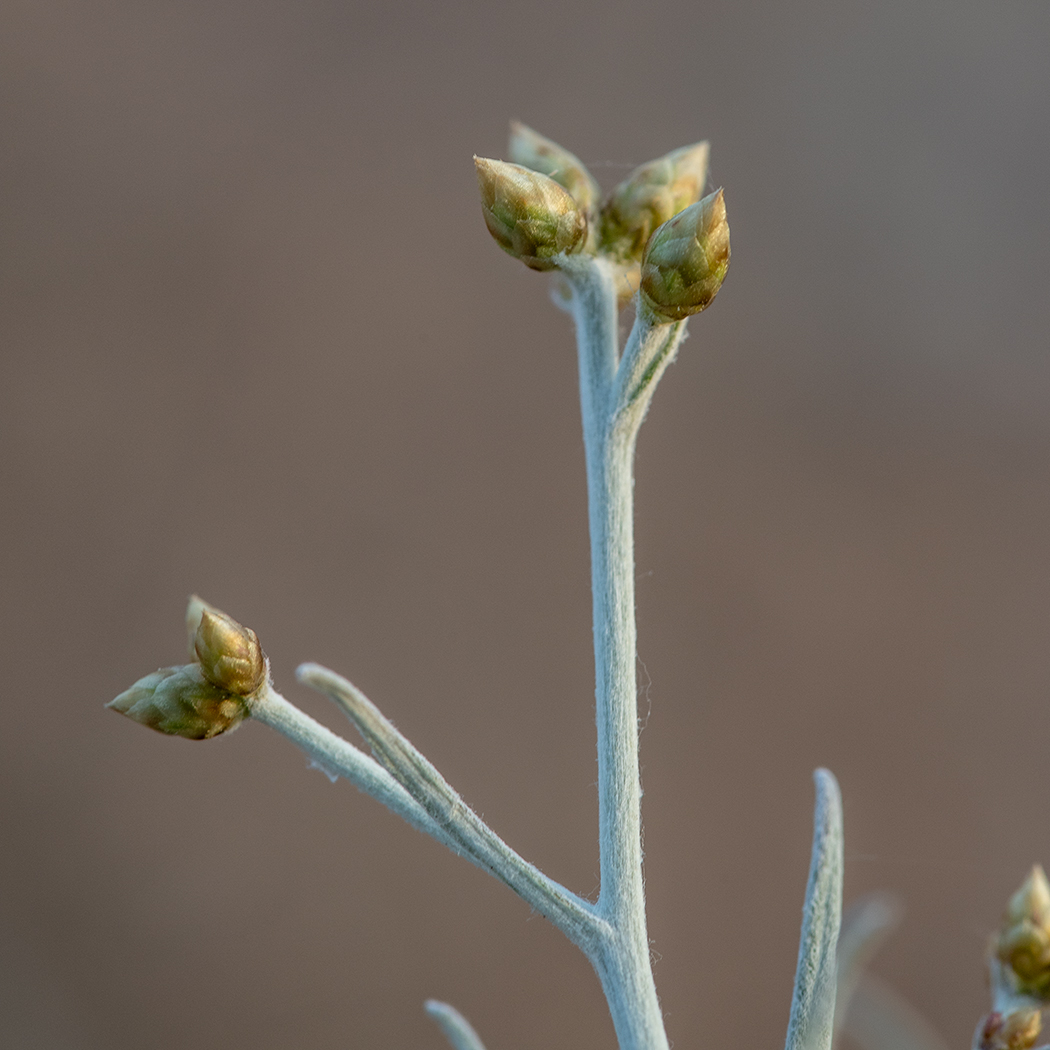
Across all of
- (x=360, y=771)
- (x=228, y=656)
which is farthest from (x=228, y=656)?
(x=360, y=771)

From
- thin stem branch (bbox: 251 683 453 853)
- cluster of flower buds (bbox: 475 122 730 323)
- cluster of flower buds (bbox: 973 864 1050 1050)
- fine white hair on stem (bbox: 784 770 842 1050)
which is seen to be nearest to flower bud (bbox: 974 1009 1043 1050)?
cluster of flower buds (bbox: 973 864 1050 1050)

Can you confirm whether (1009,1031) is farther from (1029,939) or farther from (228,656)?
(228,656)

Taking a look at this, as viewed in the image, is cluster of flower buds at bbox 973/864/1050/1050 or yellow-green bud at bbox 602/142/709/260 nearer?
cluster of flower buds at bbox 973/864/1050/1050

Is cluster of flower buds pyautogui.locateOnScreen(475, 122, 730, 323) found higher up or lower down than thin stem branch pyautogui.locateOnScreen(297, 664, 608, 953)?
higher up

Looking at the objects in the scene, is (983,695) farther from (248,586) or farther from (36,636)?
(36,636)

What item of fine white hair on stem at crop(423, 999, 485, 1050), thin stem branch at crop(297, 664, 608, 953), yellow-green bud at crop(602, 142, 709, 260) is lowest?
fine white hair on stem at crop(423, 999, 485, 1050)

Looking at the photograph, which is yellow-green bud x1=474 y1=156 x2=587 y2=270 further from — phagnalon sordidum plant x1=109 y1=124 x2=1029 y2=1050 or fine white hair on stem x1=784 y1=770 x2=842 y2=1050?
fine white hair on stem x1=784 y1=770 x2=842 y2=1050
